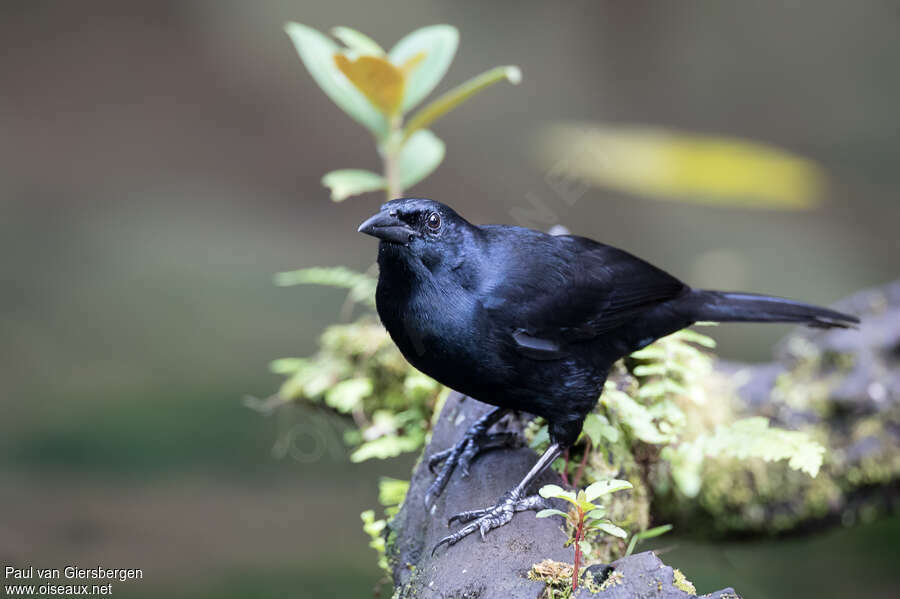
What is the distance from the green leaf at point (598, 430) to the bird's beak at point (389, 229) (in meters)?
0.83

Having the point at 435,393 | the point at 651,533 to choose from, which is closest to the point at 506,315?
the point at 651,533

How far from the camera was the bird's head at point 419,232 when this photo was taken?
8.05 ft

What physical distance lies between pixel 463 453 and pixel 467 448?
0.09ft

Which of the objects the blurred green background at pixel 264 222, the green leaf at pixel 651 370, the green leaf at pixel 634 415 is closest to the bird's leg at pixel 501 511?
the green leaf at pixel 634 415

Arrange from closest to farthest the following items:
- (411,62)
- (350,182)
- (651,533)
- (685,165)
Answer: (651,533)
(411,62)
(350,182)
(685,165)

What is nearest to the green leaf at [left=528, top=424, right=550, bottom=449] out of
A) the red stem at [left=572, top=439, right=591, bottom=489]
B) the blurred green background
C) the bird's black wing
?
the red stem at [left=572, top=439, right=591, bottom=489]

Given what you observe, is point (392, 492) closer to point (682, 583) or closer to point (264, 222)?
point (682, 583)

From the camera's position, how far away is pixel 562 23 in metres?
9.52

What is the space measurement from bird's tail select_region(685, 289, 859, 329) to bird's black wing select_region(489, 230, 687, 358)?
92 millimetres

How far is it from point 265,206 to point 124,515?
13.0ft

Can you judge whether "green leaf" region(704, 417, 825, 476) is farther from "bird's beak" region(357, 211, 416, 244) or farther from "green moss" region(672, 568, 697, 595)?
"bird's beak" region(357, 211, 416, 244)

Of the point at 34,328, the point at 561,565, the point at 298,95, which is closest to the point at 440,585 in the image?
the point at 561,565

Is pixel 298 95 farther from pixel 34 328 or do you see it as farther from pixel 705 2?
pixel 705 2

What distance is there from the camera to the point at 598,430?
270 centimetres
